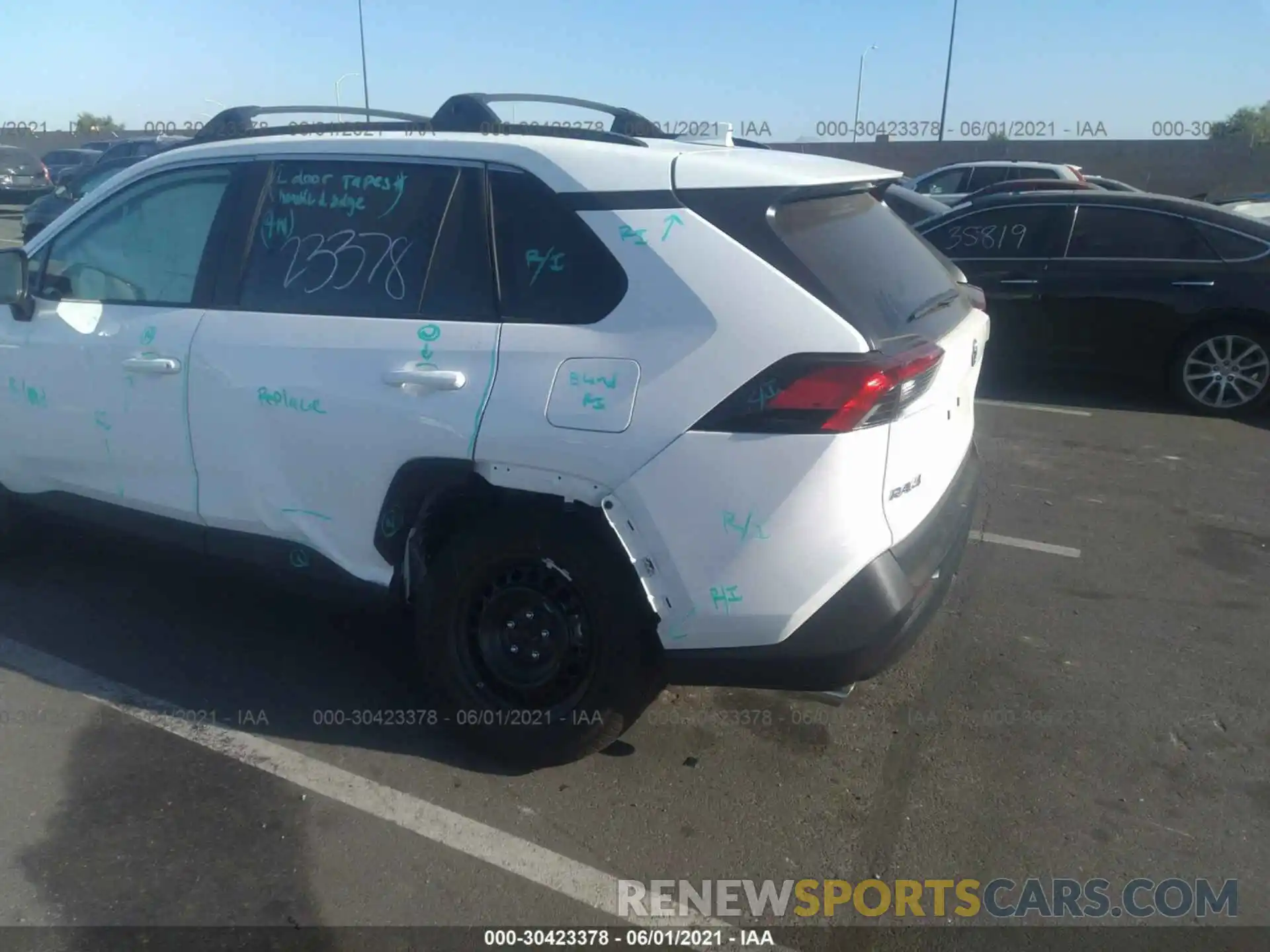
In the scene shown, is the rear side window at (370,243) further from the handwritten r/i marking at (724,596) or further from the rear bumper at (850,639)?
the rear bumper at (850,639)

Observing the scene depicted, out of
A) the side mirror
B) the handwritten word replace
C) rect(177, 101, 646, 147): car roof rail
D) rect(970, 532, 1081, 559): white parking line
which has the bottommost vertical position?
rect(970, 532, 1081, 559): white parking line

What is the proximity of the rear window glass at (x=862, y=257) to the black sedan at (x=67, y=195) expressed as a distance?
42.7 ft

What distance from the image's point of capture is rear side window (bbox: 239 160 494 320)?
3.19 metres

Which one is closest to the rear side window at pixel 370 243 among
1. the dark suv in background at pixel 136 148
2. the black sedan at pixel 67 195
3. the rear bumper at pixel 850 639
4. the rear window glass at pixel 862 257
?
the rear window glass at pixel 862 257

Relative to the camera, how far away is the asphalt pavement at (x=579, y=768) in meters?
2.86

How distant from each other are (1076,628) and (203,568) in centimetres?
350

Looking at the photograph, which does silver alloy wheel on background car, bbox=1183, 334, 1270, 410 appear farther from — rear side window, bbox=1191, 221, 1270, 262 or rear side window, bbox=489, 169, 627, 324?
rear side window, bbox=489, 169, 627, 324

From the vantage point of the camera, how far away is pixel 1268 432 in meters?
7.28

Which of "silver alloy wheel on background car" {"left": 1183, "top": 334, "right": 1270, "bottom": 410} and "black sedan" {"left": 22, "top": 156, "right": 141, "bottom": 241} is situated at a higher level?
"black sedan" {"left": 22, "top": 156, "right": 141, "bottom": 241}

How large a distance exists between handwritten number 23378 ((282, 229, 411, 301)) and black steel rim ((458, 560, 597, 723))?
977 millimetres

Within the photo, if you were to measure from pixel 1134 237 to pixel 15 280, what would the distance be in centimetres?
733

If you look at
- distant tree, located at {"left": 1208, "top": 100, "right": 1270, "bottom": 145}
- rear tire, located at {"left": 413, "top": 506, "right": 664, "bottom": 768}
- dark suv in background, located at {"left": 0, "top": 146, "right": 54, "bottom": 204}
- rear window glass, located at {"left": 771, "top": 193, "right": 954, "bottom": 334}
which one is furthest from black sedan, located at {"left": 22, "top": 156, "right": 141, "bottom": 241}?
distant tree, located at {"left": 1208, "top": 100, "right": 1270, "bottom": 145}

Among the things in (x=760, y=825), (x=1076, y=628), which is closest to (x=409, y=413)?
(x=760, y=825)

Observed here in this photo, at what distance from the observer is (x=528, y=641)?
3221 millimetres
